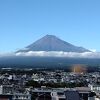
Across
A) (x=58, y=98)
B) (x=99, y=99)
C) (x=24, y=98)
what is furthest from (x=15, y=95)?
(x=99, y=99)

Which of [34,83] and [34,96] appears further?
[34,83]

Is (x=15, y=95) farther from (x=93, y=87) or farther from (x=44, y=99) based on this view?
(x=93, y=87)

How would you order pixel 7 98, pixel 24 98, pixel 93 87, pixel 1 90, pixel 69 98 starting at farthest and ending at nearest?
pixel 93 87
pixel 1 90
pixel 24 98
pixel 7 98
pixel 69 98

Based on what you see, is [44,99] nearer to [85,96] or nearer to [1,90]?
[85,96]

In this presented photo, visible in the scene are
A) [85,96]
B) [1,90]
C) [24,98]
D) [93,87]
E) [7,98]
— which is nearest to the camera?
[7,98]

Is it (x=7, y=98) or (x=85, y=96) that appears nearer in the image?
(x=7, y=98)

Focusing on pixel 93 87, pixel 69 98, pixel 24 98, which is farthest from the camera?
pixel 93 87

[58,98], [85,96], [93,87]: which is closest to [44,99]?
[58,98]

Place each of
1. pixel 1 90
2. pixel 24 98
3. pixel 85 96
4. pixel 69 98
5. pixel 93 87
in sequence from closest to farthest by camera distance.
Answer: pixel 69 98, pixel 24 98, pixel 85 96, pixel 1 90, pixel 93 87
